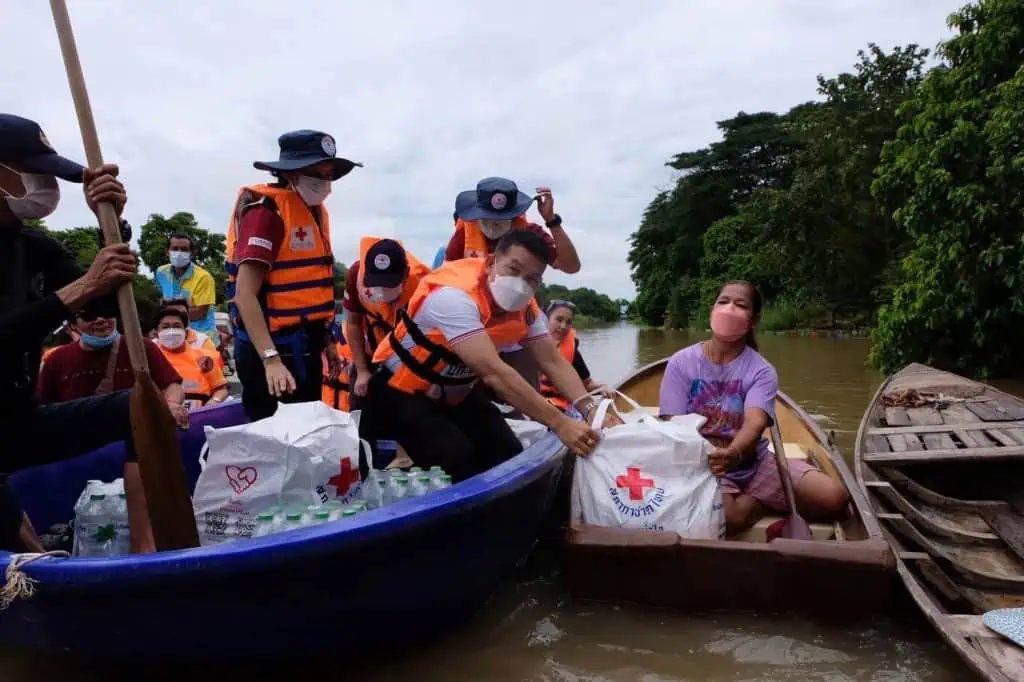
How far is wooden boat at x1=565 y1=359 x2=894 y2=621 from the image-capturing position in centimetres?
267

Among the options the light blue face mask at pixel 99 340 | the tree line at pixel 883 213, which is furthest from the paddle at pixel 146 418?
the tree line at pixel 883 213

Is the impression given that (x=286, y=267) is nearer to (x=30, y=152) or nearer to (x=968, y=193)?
(x=30, y=152)

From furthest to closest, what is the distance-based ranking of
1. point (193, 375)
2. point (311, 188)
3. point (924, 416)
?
point (924, 416) < point (193, 375) < point (311, 188)

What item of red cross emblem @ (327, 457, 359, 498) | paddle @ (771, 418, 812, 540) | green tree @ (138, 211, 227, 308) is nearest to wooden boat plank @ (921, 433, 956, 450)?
paddle @ (771, 418, 812, 540)

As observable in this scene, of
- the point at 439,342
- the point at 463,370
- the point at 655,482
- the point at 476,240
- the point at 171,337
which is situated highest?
the point at 476,240

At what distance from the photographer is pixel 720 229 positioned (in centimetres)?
3069

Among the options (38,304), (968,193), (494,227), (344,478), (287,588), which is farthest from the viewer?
(968,193)

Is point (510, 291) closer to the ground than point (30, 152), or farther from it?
closer to the ground

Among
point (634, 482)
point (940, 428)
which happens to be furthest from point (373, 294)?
point (940, 428)

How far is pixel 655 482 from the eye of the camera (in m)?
2.96

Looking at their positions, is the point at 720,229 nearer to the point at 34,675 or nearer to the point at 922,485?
the point at 922,485

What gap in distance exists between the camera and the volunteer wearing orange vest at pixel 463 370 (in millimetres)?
2854

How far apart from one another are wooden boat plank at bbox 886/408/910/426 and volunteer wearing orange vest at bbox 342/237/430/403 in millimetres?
3445

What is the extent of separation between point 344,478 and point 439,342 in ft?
2.18
